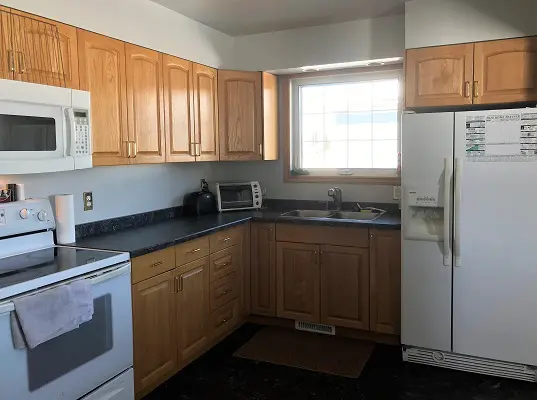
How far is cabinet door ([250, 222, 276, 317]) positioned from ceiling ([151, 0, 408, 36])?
1521 millimetres

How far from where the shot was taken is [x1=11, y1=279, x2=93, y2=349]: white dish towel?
6.30 ft

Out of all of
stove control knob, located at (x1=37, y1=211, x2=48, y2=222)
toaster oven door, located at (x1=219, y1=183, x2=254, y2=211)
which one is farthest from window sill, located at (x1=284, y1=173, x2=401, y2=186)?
stove control knob, located at (x1=37, y1=211, x2=48, y2=222)

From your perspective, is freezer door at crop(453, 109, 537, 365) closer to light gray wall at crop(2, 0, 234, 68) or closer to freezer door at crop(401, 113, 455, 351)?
freezer door at crop(401, 113, 455, 351)

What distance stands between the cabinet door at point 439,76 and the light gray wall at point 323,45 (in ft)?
1.42

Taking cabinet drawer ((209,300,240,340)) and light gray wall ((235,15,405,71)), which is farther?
light gray wall ((235,15,405,71))

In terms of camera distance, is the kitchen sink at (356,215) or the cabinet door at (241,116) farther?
the cabinet door at (241,116)

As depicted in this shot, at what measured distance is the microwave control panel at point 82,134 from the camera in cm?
251

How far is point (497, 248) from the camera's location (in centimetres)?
293

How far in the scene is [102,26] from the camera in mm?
2865

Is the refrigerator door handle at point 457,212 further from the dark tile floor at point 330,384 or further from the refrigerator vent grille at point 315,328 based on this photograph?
the refrigerator vent grille at point 315,328

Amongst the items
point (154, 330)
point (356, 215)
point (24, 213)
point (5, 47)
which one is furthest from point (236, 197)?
point (5, 47)

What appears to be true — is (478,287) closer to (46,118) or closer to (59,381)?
(59,381)

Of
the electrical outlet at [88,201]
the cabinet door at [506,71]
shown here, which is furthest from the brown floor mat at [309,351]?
the cabinet door at [506,71]

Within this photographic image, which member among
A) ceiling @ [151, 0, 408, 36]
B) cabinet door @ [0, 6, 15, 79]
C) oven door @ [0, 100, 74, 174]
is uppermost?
ceiling @ [151, 0, 408, 36]
